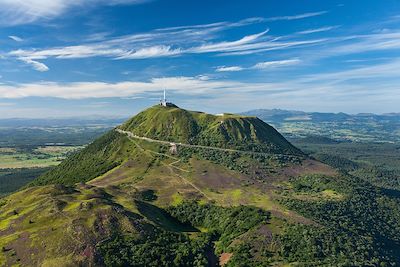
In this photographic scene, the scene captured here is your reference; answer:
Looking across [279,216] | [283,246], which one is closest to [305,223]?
[279,216]

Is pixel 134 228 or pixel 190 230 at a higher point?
pixel 134 228

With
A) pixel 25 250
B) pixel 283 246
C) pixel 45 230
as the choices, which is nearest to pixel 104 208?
pixel 45 230

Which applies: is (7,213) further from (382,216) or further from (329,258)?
(382,216)

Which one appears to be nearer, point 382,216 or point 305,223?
point 305,223

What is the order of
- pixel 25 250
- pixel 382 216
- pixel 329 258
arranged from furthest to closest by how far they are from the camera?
pixel 382 216 < pixel 329 258 < pixel 25 250

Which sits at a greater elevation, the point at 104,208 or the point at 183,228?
A: the point at 104,208

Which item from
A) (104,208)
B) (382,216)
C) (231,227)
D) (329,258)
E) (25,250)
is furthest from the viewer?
(382,216)

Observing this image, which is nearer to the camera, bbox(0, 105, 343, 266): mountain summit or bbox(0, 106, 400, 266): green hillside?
bbox(0, 105, 343, 266): mountain summit

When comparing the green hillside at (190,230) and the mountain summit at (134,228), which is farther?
the green hillside at (190,230)

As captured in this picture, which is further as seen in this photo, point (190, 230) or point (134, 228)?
point (190, 230)

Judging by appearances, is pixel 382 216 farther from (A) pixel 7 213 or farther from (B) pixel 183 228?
(A) pixel 7 213
